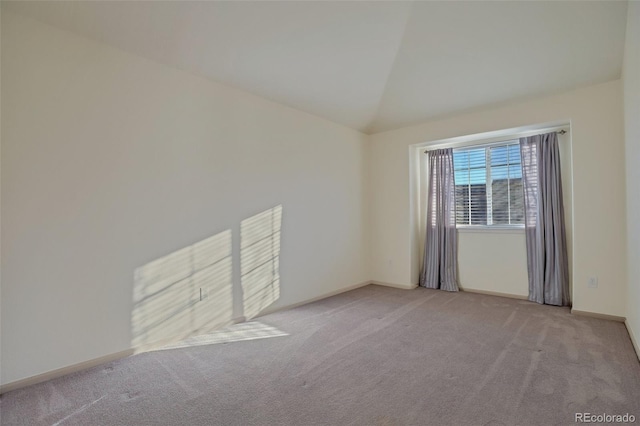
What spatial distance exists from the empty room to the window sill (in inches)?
1.7

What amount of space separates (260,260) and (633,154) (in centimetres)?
353

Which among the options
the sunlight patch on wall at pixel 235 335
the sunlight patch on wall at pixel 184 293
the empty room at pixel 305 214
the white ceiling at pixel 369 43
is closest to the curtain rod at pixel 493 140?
the empty room at pixel 305 214

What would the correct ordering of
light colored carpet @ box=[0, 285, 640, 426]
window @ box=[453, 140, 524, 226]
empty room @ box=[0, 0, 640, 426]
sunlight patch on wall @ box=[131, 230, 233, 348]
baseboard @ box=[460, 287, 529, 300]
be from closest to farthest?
light colored carpet @ box=[0, 285, 640, 426]
empty room @ box=[0, 0, 640, 426]
sunlight patch on wall @ box=[131, 230, 233, 348]
baseboard @ box=[460, 287, 529, 300]
window @ box=[453, 140, 524, 226]

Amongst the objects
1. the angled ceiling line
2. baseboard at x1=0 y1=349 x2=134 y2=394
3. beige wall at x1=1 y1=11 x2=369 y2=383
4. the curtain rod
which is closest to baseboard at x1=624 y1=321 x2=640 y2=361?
the curtain rod

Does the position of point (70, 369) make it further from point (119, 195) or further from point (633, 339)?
point (633, 339)

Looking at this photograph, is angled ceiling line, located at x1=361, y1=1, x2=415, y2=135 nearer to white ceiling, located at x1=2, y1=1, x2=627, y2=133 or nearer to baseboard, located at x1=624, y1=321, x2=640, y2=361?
white ceiling, located at x1=2, y1=1, x2=627, y2=133

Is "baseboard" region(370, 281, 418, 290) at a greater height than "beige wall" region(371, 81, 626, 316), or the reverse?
"beige wall" region(371, 81, 626, 316)

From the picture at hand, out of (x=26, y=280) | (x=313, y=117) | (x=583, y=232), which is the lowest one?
(x=26, y=280)

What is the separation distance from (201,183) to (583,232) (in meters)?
4.08

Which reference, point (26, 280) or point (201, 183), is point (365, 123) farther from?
point (26, 280)

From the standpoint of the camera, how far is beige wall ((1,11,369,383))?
83.4 inches

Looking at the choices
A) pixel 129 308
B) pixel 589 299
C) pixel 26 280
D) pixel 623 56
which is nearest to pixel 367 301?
pixel 589 299

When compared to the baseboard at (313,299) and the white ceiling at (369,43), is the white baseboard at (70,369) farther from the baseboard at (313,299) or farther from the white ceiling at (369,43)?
the white ceiling at (369,43)

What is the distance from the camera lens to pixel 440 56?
3.46 metres
